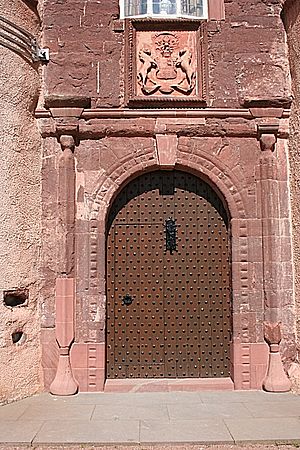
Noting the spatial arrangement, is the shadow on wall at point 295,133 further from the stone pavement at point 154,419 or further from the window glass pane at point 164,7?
the window glass pane at point 164,7

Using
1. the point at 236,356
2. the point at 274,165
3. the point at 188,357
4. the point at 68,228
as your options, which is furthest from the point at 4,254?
the point at 274,165

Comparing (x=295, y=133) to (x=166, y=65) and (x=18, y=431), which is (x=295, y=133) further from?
(x=18, y=431)

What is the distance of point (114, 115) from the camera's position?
271 inches

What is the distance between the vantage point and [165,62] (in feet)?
23.0

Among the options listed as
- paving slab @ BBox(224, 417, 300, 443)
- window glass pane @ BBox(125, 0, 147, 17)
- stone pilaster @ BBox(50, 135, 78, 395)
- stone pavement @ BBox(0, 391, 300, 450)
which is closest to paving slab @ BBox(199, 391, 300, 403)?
stone pavement @ BBox(0, 391, 300, 450)

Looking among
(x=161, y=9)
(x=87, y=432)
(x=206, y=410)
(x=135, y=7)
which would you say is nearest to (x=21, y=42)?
(x=135, y=7)

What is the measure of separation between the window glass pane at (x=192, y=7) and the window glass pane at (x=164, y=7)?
14 cm

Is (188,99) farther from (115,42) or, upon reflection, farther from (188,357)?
(188,357)

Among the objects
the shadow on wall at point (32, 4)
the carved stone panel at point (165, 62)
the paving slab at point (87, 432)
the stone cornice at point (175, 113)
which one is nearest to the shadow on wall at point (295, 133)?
the stone cornice at point (175, 113)

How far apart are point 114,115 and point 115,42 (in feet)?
3.34

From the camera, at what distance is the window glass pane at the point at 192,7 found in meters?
7.23

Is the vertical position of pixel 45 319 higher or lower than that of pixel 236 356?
higher

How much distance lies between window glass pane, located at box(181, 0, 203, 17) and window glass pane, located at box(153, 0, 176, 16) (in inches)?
5.4

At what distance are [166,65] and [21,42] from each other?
6.15 ft
